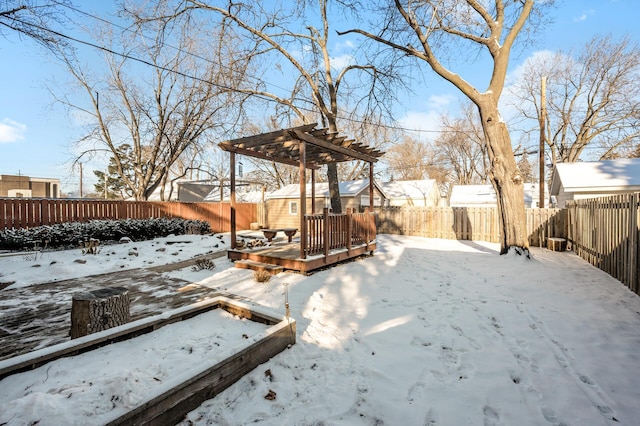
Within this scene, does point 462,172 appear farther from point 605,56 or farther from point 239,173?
point 239,173

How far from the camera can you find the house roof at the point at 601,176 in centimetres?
1048

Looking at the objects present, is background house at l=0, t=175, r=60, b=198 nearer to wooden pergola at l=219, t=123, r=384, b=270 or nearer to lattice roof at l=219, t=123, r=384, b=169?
wooden pergola at l=219, t=123, r=384, b=270

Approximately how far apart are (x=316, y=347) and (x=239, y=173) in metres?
32.0

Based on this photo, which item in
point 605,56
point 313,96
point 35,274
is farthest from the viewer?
point 605,56

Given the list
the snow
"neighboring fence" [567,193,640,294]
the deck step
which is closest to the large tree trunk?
"neighboring fence" [567,193,640,294]

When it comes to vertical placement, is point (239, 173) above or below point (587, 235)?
above

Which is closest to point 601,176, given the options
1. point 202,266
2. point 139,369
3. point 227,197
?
point 202,266

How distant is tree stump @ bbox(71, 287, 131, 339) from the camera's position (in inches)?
104

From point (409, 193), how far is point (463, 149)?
11.9 meters

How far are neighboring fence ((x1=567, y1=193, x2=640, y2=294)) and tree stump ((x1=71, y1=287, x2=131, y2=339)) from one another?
6707 mm

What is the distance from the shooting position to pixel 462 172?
33.9m

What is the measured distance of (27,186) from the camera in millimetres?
30578

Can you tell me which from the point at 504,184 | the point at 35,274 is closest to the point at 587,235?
the point at 504,184

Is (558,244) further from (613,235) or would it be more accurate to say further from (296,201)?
Result: (296,201)
